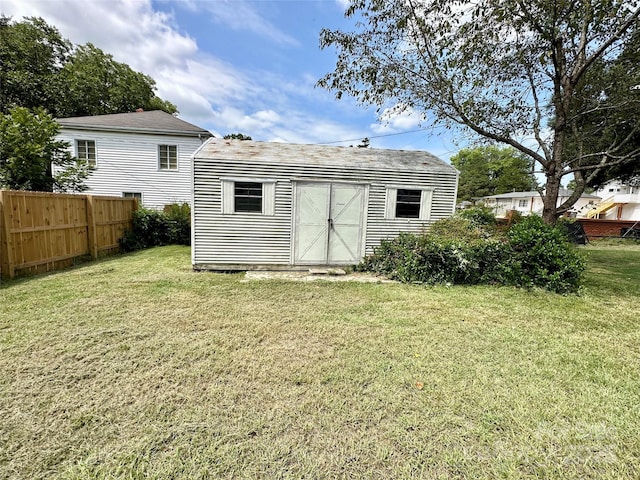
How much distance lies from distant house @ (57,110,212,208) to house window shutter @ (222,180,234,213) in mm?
7451

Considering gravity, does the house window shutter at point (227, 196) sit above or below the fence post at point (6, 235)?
A: above

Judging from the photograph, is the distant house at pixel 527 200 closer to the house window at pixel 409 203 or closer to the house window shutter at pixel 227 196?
the house window at pixel 409 203

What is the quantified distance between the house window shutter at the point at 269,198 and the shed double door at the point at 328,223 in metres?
0.54

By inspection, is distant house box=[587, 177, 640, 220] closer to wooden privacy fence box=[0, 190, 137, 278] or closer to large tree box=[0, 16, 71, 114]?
wooden privacy fence box=[0, 190, 137, 278]

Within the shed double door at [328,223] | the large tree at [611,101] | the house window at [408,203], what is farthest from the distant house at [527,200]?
the shed double door at [328,223]

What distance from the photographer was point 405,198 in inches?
293

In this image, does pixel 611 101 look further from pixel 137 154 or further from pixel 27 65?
pixel 27 65

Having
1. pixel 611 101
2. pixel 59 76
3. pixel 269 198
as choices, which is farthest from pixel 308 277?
pixel 59 76

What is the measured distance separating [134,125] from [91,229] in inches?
310

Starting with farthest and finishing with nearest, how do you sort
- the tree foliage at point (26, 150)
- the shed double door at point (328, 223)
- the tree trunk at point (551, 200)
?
1. the tree trunk at point (551, 200)
2. the tree foliage at point (26, 150)
3. the shed double door at point (328, 223)

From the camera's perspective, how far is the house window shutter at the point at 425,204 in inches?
294

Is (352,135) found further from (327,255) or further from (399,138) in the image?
(327,255)

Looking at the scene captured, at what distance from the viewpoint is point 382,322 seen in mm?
4145

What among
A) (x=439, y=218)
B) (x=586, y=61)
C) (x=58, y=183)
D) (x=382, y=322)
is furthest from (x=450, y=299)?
(x=58, y=183)
